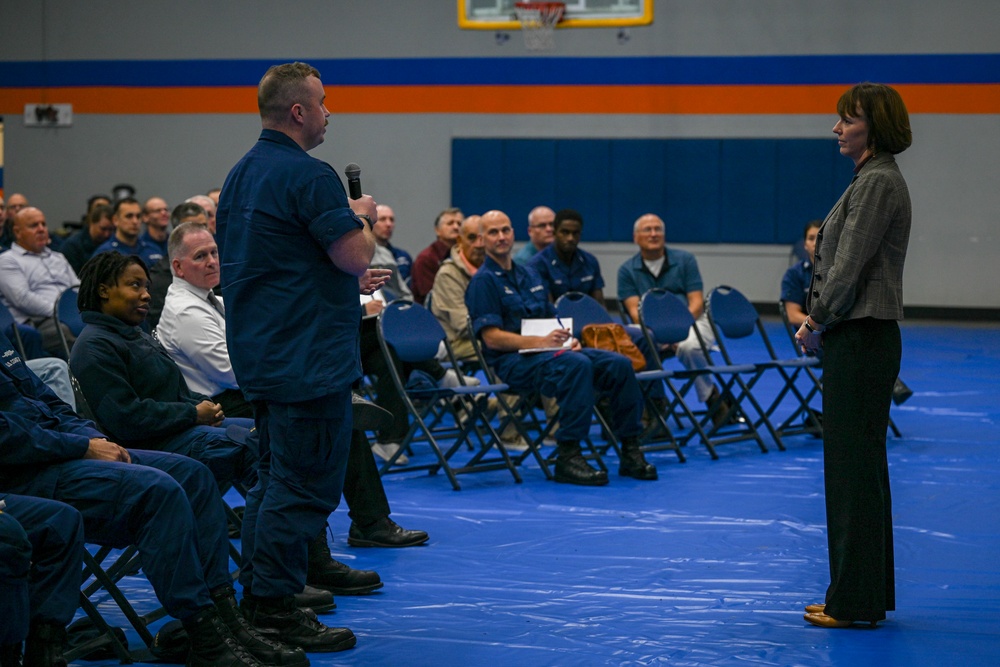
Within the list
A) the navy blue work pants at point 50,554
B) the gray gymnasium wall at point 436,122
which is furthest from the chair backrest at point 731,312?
the gray gymnasium wall at point 436,122

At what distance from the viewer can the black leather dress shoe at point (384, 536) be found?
15.0 feet

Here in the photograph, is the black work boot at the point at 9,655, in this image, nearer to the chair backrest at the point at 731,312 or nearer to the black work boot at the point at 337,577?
the black work boot at the point at 337,577

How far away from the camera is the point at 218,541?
10.4 ft

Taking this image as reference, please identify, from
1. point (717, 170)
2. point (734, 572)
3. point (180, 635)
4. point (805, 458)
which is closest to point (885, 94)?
point (734, 572)

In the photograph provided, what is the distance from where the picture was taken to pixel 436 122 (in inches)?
594

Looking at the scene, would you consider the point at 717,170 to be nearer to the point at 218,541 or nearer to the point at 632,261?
the point at 632,261

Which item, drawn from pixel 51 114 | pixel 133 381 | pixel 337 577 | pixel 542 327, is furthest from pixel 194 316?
pixel 51 114

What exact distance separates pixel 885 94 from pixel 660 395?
4032 mm

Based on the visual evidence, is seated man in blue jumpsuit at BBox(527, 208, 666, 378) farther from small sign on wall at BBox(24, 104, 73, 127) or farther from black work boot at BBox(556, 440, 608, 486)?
small sign on wall at BBox(24, 104, 73, 127)

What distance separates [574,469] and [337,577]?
211 cm

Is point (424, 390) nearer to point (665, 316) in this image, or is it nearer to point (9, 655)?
point (665, 316)

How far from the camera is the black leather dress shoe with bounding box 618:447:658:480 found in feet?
19.6

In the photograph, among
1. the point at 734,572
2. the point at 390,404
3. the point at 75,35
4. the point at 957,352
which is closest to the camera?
the point at 734,572

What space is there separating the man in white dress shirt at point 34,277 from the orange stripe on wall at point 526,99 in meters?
7.56
